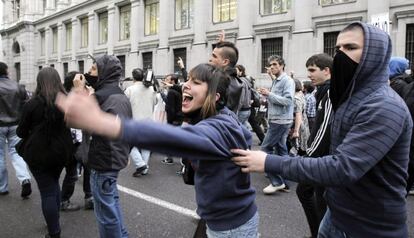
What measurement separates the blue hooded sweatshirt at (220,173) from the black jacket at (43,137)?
2.36 meters

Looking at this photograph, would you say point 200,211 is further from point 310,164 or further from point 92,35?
point 92,35

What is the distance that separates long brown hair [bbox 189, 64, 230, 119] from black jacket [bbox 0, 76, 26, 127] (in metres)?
4.76

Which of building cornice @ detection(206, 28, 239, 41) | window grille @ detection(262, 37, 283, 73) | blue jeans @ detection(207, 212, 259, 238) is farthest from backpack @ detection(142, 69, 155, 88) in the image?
building cornice @ detection(206, 28, 239, 41)

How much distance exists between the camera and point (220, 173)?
2398 millimetres

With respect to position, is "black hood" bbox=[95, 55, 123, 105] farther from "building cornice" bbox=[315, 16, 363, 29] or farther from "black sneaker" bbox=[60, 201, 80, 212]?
"building cornice" bbox=[315, 16, 363, 29]

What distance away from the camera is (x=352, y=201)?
211cm

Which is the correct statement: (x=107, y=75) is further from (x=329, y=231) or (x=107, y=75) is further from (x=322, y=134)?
(x=329, y=231)

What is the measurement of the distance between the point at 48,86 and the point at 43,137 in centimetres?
52

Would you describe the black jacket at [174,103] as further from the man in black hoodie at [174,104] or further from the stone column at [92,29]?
the stone column at [92,29]

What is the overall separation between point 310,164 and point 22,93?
560cm

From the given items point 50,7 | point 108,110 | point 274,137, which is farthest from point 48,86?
point 50,7

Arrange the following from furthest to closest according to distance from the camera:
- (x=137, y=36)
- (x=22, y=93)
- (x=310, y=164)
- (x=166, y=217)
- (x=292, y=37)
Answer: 1. (x=137, y=36)
2. (x=292, y=37)
3. (x=22, y=93)
4. (x=166, y=217)
5. (x=310, y=164)

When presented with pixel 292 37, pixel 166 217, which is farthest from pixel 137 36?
pixel 166 217

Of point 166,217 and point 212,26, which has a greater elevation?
point 212,26
